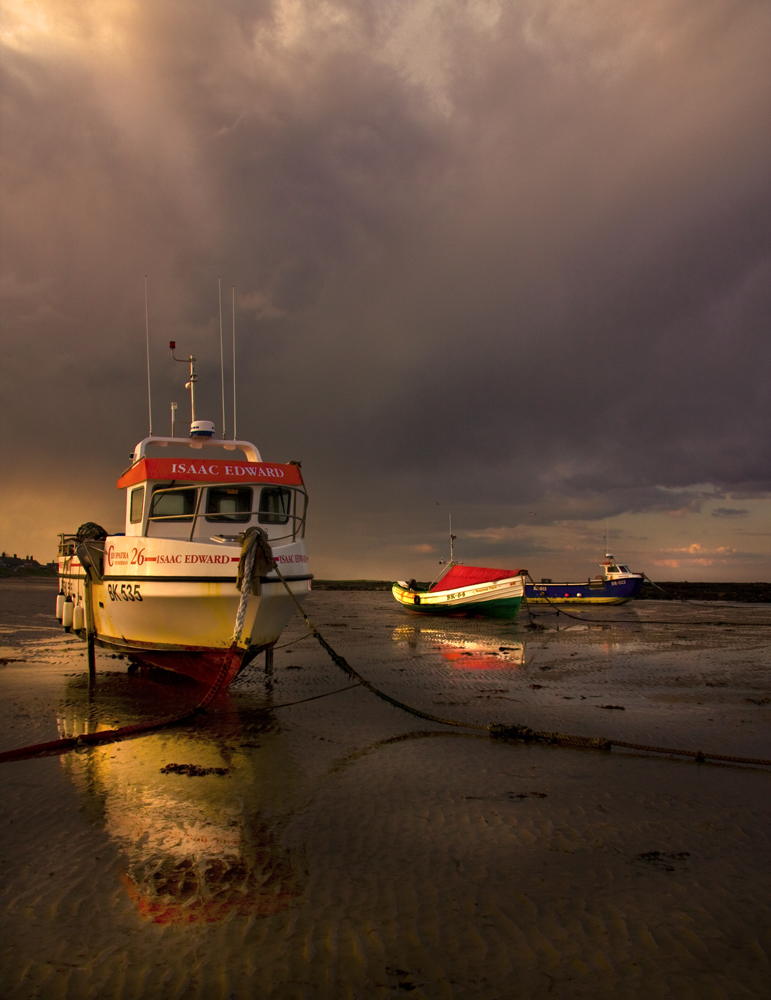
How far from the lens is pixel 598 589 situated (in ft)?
143

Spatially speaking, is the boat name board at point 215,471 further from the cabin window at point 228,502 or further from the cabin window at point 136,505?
the cabin window at point 228,502

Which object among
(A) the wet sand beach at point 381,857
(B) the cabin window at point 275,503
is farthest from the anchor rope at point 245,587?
(B) the cabin window at point 275,503

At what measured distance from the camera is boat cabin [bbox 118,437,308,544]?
41.6 ft

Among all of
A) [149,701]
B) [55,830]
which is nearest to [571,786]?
[55,830]

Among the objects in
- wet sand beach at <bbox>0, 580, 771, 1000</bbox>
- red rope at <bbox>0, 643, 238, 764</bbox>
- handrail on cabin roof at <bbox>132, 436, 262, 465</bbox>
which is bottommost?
wet sand beach at <bbox>0, 580, 771, 1000</bbox>

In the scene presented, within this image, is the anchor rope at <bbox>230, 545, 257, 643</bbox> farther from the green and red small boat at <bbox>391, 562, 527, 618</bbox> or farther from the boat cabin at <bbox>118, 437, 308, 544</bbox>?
the green and red small boat at <bbox>391, 562, 527, 618</bbox>

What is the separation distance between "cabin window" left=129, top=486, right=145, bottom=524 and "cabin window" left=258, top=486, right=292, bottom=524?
8.26 ft

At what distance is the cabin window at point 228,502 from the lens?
13.2 meters

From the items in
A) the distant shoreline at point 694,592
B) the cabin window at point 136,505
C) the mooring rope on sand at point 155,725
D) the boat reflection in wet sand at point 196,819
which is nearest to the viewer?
the boat reflection in wet sand at point 196,819

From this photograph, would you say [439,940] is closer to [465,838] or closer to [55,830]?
[465,838]

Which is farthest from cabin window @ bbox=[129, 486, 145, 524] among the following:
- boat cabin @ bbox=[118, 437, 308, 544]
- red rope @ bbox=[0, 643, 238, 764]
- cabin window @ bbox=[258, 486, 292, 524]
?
red rope @ bbox=[0, 643, 238, 764]

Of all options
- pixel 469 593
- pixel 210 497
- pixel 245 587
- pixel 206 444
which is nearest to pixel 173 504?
pixel 210 497

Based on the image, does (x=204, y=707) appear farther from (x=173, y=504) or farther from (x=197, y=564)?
(x=173, y=504)

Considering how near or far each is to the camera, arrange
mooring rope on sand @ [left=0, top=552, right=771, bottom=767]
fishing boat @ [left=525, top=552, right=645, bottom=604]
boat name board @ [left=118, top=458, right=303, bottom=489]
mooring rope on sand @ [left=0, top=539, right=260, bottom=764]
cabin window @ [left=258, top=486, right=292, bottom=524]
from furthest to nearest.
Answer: fishing boat @ [left=525, top=552, right=645, bottom=604], cabin window @ [left=258, top=486, right=292, bottom=524], boat name board @ [left=118, top=458, right=303, bottom=489], mooring rope on sand @ [left=0, top=539, right=260, bottom=764], mooring rope on sand @ [left=0, top=552, right=771, bottom=767]
